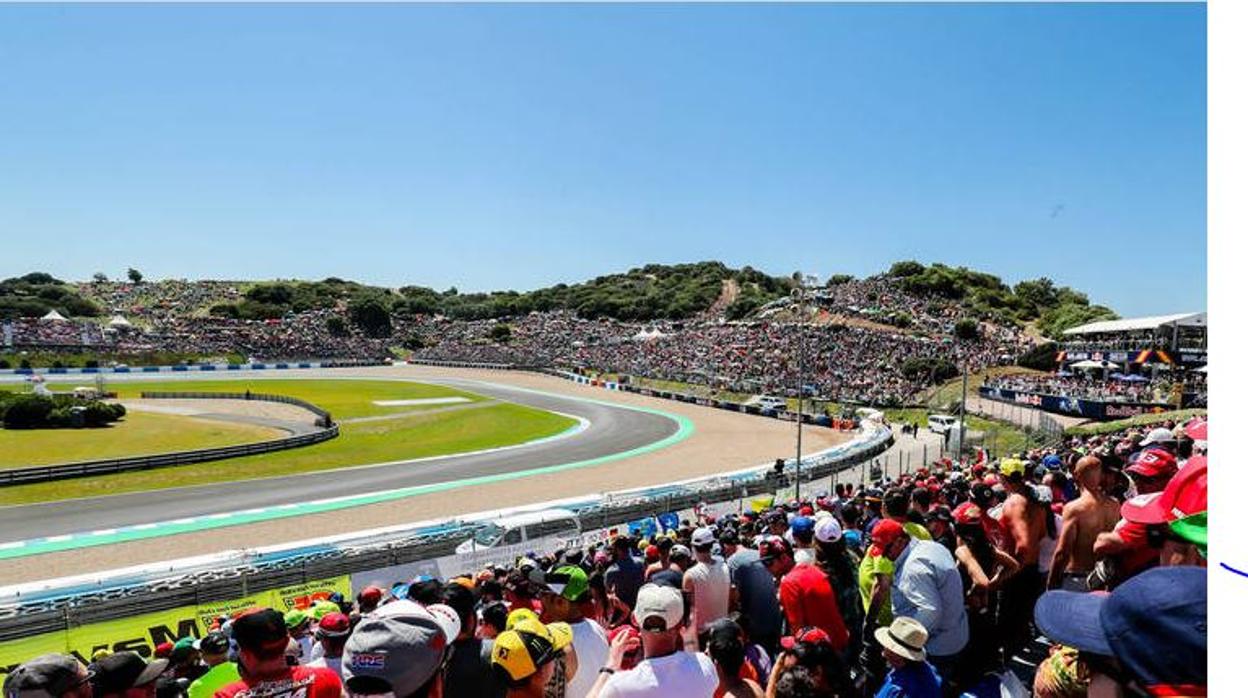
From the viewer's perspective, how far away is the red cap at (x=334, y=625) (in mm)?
4016

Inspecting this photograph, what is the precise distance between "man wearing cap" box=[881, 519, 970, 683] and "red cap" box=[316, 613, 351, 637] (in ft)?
11.1

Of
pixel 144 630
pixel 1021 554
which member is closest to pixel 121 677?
pixel 1021 554

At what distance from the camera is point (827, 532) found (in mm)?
5020

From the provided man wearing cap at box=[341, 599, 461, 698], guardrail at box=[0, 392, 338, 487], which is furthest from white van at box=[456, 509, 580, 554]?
guardrail at box=[0, 392, 338, 487]

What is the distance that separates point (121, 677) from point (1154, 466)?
691 centimetres

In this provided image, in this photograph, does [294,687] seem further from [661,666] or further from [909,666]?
[909,666]

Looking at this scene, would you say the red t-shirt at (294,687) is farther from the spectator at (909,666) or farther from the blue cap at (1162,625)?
the blue cap at (1162,625)

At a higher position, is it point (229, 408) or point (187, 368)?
point (187, 368)

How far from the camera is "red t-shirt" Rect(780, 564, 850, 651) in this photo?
457cm

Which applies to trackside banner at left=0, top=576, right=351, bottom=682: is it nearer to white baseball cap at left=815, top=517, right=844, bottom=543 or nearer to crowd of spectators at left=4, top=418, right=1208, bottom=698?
crowd of spectators at left=4, top=418, right=1208, bottom=698

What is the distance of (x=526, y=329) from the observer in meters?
106

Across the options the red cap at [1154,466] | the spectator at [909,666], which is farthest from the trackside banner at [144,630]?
the red cap at [1154,466]
